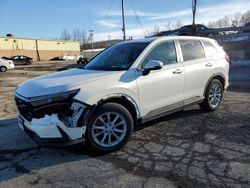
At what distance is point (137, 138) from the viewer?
19.2 feet

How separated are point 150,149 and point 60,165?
1438 millimetres

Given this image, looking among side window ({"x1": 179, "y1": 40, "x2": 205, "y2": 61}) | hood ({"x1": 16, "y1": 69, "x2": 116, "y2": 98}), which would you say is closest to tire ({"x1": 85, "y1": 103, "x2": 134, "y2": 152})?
hood ({"x1": 16, "y1": 69, "x2": 116, "y2": 98})

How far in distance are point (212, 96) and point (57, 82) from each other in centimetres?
389

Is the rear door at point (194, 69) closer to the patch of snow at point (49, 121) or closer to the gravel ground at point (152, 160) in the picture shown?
the gravel ground at point (152, 160)

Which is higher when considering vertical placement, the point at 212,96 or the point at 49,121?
the point at 49,121

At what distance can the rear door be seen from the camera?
6535mm

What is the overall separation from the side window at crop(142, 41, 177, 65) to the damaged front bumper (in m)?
1.62

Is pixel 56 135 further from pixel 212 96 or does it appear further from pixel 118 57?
pixel 212 96

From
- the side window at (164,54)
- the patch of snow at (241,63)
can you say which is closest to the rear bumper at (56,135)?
the side window at (164,54)

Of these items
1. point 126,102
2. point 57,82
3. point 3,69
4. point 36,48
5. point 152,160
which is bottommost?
point 152,160

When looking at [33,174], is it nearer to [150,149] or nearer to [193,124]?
[150,149]

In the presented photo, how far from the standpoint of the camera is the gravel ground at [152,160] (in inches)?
165

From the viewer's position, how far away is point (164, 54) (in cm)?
618

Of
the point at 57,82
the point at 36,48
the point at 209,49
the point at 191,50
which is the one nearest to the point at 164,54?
the point at 191,50
